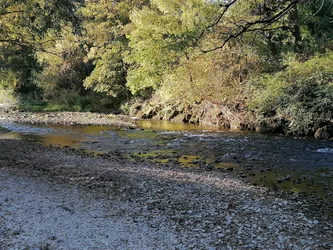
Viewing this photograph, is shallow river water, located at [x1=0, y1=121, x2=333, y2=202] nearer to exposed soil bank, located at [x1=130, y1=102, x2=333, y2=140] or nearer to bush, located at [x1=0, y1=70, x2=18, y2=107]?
exposed soil bank, located at [x1=130, y1=102, x2=333, y2=140]

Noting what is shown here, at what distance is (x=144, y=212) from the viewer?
6711 mm

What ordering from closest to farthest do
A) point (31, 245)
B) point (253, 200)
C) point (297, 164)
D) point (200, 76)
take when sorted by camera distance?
1. point (31, 245)
2. point (253, 200)
3. point (297, 164)
4. point (200, 76)

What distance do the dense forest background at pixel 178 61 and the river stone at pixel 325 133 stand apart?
1.36 feet

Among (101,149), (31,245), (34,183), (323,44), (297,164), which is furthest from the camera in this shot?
(323,44)

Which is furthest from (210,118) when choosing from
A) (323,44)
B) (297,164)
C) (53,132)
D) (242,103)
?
(297,164)

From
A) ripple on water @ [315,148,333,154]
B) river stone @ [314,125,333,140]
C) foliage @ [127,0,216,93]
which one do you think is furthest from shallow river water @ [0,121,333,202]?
foliage @ [127,0,216,93]

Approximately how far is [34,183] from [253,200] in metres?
5.21

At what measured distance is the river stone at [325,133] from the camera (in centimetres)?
1602

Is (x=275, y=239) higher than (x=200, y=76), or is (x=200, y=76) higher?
(x=200, y=76)

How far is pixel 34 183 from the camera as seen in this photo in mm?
8219

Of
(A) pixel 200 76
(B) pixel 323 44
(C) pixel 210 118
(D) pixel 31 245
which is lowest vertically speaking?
(D) pixel 31 245

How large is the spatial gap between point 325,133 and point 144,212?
12.4 meters

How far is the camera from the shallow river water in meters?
9.71

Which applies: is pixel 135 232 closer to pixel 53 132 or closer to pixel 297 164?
pixel 297 164
